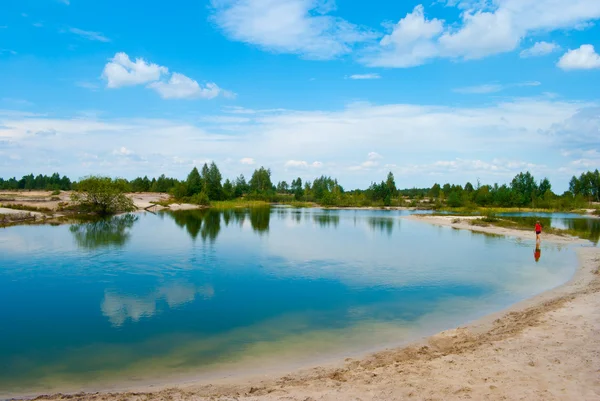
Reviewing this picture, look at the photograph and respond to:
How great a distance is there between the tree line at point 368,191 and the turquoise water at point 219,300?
75354mm

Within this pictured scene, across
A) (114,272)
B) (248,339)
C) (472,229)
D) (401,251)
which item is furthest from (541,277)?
(472,229)

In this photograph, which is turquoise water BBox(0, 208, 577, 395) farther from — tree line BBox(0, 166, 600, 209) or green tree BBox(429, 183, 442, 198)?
Answer: green tree BBox(429, 183, 442, 198)

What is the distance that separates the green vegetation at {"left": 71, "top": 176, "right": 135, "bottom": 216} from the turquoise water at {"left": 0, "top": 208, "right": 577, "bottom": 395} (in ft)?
82.4

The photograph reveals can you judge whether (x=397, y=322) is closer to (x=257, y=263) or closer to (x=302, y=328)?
(x=302, y=328)

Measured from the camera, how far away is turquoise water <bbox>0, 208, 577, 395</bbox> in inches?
406

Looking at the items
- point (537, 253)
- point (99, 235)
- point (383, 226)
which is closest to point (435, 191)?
point (383, 226)

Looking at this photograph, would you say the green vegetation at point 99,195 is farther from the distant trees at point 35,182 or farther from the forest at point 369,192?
the distant trees at point 35,182

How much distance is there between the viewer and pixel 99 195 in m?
56.4

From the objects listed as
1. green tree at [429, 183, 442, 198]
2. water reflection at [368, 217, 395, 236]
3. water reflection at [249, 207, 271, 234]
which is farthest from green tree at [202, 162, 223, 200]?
green tree at [429, 183, 442, 198]

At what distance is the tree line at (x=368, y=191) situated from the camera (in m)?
110

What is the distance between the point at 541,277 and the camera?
20688 mm

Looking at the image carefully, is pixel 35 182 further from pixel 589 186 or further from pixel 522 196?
pixel 589 186

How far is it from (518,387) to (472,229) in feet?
145

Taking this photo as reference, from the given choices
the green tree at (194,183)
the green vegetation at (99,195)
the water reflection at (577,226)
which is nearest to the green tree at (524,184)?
the water reflection at (577,226)
